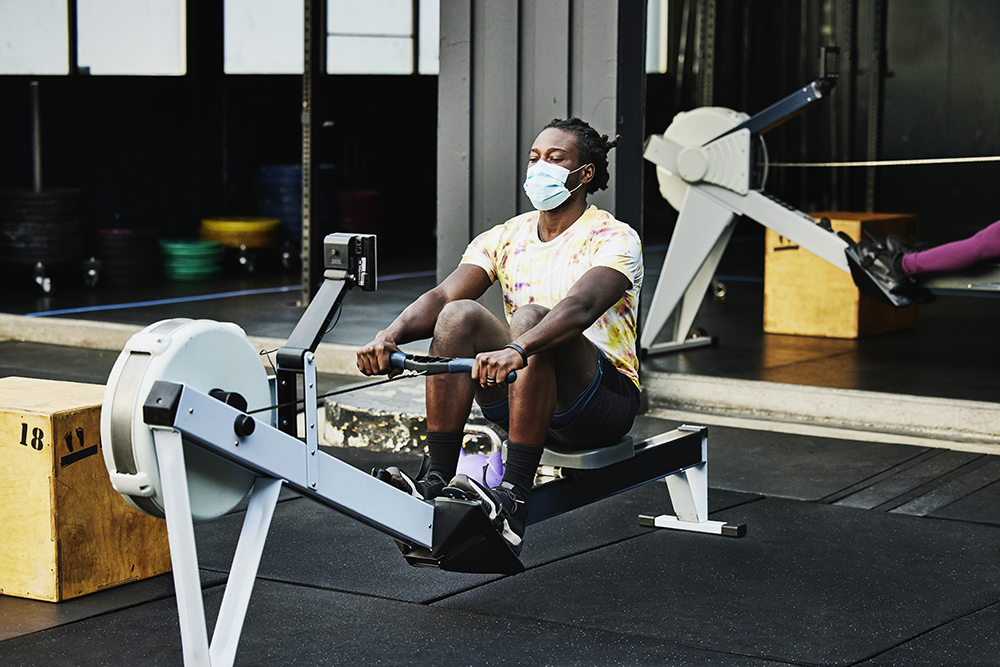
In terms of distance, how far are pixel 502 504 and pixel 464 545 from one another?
0.14 metres

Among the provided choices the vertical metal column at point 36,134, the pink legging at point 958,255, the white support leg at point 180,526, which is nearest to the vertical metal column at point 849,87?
the pink legging at point 958,255

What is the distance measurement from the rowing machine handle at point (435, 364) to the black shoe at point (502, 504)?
0.32m

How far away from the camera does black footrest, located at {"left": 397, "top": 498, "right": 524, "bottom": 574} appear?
2.95 metres

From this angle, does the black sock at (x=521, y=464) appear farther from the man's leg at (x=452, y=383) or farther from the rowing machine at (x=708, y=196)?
the rowing machine at (x=708, y=196)

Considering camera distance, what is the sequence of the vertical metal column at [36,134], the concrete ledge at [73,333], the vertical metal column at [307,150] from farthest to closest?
the vertical metal column at [36,134] → the vertical metal column at [307,150] → the concrete ledge at [73,333]

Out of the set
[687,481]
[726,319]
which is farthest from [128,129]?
[687,481]

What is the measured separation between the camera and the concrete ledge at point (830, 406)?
4895mm

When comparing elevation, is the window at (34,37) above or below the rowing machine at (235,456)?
above

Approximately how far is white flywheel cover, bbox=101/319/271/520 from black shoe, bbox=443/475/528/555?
1.70 ft

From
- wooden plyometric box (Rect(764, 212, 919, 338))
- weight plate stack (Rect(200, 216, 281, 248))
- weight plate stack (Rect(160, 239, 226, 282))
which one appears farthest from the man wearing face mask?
weight plate stack (Rect(200, 216, 281, 248))

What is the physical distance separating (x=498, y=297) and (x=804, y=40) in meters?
11.0

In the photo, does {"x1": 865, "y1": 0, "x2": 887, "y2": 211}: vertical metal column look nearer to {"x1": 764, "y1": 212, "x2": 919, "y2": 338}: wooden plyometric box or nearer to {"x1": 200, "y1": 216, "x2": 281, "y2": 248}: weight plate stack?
{"x1": 764, "y1": 212, "x2": 919, "y2": 338}: wooden plyometric box

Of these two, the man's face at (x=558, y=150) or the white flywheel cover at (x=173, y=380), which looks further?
the man's face at (x=558, y=150)

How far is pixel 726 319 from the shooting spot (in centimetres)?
767
